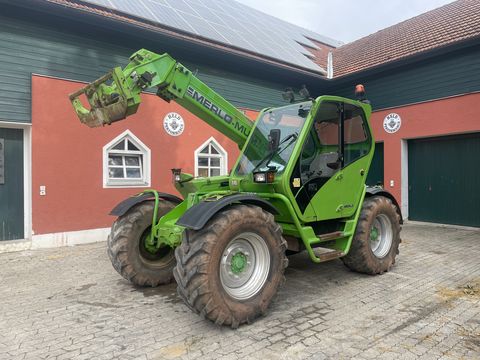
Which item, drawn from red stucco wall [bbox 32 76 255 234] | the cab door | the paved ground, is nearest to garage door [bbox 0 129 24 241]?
red stucco wall [bbox 32 76 255 234]

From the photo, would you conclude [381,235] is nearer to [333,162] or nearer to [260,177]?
[333,162]

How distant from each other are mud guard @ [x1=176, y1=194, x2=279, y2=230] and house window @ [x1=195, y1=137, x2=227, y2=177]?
20.9 ft

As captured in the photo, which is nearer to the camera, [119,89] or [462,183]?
[119,89]

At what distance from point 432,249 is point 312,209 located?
426 cm

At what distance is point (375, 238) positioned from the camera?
569cm

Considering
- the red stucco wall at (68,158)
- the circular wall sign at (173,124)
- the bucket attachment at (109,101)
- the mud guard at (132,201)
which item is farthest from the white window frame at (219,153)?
the bucket attachment at (109,101)

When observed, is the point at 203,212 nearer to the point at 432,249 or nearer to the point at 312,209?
the point at 312,209

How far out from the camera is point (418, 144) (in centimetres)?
1133

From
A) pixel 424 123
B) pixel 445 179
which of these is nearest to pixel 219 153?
pixel 424 123

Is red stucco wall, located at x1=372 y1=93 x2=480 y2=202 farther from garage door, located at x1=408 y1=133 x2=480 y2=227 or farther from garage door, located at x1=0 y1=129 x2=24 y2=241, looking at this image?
garage door, located at x1=0 y1=129 x2=24 y2=241

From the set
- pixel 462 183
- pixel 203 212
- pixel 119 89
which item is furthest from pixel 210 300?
pixel 462 183

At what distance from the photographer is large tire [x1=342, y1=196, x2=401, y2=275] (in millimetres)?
5172

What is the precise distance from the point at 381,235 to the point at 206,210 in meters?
3.49

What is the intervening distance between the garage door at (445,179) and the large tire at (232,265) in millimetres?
8698
